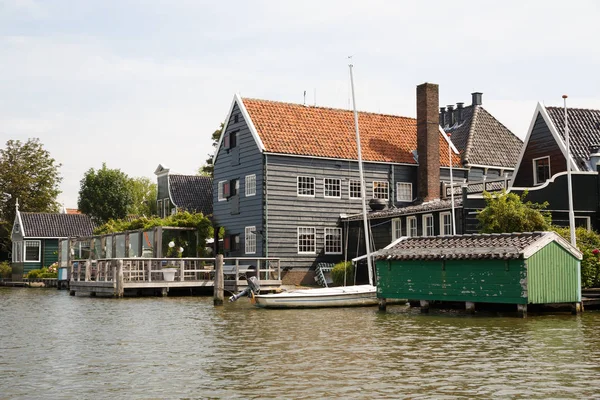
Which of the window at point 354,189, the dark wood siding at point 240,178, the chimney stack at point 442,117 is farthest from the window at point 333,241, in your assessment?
the chimney stack at point 442,117

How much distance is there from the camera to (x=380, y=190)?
48.2 meters

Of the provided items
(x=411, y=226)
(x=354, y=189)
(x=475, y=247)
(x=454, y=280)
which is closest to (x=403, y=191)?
(x=354, y=189)

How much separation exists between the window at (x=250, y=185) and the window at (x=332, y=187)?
408cm

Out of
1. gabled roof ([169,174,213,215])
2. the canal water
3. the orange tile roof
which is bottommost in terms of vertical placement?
the canal water

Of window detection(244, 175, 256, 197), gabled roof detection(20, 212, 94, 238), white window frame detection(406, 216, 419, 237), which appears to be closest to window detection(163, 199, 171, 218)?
gabled roof detection(20, 212, 94, 238)

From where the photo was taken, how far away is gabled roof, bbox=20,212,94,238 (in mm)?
68938

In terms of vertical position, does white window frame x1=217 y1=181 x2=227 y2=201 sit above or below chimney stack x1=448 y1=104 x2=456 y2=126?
below

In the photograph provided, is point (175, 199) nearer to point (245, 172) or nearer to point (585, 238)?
point (245, 172)

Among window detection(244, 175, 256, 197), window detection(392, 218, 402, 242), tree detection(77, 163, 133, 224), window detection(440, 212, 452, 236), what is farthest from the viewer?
tree detection(77, 163, 133, 224)

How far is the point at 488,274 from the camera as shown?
25.1 metres

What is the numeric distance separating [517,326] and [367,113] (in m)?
30.7

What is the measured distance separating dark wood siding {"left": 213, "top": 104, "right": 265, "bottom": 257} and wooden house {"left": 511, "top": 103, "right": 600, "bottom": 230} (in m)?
14.1

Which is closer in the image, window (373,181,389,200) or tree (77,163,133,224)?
window (373,181,389,200)

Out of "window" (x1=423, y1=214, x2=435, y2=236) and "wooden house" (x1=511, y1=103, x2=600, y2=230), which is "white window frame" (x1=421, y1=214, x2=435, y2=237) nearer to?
"window" (x1=423, y1=214, x2=435, y2=236)
